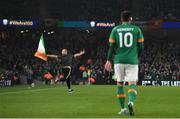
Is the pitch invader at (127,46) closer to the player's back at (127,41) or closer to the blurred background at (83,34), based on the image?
the player's back at (127,41)

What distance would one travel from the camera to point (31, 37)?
59.1m

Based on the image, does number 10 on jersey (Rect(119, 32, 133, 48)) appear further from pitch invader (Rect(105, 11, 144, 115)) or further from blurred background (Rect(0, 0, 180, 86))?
blurred background (Rect(0, 0, 180, 86))

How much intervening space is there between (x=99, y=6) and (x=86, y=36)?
3.71 m

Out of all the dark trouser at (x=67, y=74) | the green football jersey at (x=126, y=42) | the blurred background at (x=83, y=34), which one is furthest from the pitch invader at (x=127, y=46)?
the blurred background at (x=83, y=34)

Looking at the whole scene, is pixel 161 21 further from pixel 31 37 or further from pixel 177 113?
pixel 177 113

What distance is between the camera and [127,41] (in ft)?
39.5

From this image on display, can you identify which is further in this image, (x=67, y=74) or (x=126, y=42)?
(x=67, y=74)

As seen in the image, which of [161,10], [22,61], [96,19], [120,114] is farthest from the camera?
[161,10]

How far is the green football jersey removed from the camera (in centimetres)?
1204

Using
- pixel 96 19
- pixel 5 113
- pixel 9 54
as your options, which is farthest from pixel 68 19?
pixel 5 113

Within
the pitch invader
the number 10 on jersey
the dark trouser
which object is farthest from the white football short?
the dark trouser

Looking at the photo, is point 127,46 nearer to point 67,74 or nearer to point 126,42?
point 126,42

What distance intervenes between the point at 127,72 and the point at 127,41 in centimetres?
71

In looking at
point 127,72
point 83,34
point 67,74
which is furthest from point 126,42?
point 83,34
